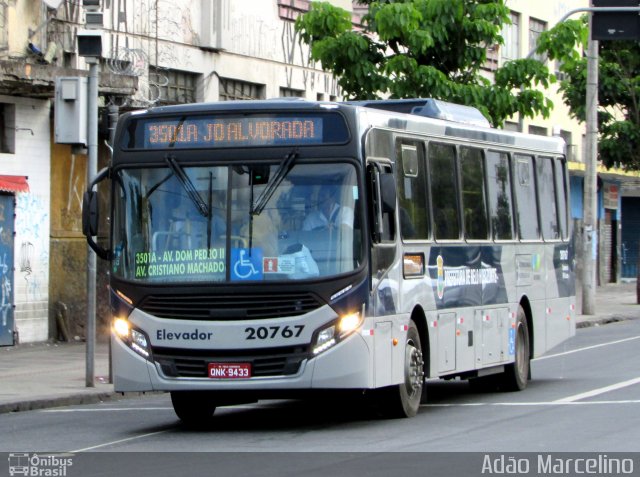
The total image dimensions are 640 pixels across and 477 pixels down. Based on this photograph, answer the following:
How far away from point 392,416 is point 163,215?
2.88 m

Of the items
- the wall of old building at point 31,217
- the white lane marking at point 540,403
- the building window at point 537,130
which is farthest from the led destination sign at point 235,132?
the building window at point 537,130

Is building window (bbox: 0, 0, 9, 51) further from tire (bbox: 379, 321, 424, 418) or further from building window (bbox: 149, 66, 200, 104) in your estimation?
tire (bbox: 379, 321, 424, 418)

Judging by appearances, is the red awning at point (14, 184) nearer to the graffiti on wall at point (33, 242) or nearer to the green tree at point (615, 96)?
the graffiti on wall at point (33, 242)

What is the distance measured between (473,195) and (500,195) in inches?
39.6

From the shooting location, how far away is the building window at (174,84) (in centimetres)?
2852

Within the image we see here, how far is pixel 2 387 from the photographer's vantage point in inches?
719

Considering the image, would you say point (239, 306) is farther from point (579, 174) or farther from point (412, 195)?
point (579, 174)

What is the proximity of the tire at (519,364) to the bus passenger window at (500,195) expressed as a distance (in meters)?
1.12

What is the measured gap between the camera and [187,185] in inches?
524

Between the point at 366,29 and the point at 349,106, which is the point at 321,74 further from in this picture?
the point at 349,106

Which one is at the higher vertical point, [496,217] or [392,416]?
[496,217]

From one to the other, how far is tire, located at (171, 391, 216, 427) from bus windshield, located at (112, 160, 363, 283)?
56.4 inches

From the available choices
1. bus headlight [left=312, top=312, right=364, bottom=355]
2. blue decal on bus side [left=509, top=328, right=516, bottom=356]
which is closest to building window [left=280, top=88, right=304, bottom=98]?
blue decal on bus side [left=509, top=328, right=516, bottom=356]

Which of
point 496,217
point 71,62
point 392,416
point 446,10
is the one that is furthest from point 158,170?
point 446,10
